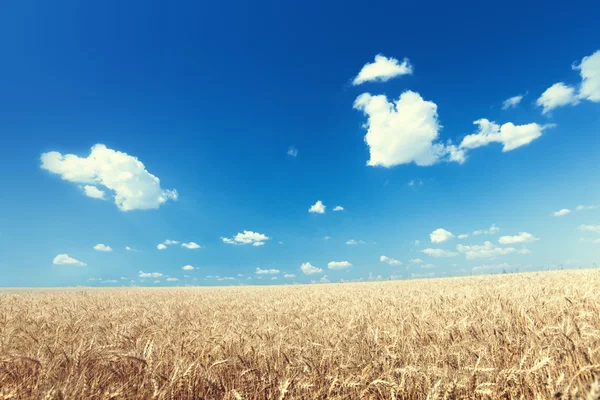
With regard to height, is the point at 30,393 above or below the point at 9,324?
below

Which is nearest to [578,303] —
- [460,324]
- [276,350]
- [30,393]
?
[460,324]

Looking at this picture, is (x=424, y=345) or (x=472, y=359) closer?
(x=472, y=359)

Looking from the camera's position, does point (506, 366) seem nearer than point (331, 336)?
Yes

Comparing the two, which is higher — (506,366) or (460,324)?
(460,324)

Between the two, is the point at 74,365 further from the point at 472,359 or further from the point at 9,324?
the point at 9,324

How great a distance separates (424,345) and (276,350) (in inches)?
71.9

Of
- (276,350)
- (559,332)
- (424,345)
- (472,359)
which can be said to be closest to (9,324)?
(276,350)

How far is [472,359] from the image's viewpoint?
140 inches

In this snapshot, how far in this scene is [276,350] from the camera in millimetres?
3904

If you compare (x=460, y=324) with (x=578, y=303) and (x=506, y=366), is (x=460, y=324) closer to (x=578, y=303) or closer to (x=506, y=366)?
(x=506, y=366)

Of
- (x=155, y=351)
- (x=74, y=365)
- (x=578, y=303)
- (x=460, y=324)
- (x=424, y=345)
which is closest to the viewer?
(x=74, y=365)

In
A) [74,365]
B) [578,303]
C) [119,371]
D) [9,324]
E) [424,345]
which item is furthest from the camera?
[9,324]

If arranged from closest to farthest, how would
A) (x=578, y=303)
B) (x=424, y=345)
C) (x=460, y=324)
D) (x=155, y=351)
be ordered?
(x=155, y=351)
(x=424, y=345)
(x=460, y=324)
(x=578, y=303)

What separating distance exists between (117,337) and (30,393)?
1.76 meters
